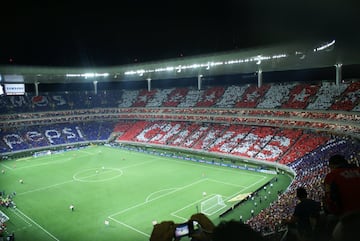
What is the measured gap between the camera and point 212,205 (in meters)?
30.8

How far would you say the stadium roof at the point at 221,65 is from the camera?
136 ft

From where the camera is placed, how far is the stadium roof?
41.4m

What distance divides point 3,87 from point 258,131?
160 feet

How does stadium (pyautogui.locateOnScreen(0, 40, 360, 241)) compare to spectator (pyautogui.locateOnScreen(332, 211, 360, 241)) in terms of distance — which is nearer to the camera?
spectator (pyautogui.locateOnScreen(332, 211, 360, 241))

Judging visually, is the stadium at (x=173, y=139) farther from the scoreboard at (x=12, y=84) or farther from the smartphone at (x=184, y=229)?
the smartphone at (x=184, y=229)

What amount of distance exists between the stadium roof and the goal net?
19364mm

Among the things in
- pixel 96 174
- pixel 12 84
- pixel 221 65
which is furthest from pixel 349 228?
pixel 12 84

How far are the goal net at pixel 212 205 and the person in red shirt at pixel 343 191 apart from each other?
24.8m

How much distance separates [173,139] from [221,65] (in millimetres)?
16758

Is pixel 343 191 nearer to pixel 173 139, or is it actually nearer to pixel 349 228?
pixel 349 228

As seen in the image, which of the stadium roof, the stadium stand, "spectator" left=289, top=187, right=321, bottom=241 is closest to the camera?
"spectator" left=289, top=187, right=321, bottom=241

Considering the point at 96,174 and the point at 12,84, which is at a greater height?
the point at 12,84

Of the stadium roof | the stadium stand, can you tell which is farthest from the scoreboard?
the stadium stand

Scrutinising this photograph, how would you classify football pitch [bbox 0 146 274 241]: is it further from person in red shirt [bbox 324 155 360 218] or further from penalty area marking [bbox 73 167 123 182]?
person in red shirt [bbox 324 155 360 218]
